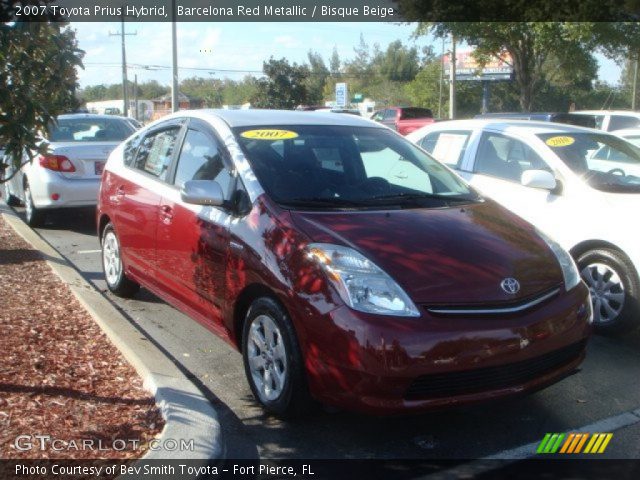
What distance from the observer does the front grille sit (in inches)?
144

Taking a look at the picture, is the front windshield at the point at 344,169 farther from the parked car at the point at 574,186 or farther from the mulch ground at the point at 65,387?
the mulch ground at the point at 65,387

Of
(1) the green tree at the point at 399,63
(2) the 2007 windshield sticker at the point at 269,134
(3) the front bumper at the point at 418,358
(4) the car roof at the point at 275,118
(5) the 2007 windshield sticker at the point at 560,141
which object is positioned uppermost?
(1) the green tree at the point at 399,63

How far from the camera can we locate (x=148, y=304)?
21.4 ft

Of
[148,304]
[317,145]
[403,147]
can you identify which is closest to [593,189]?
[403,147]

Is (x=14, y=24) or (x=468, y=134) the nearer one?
(x=14, y=24)

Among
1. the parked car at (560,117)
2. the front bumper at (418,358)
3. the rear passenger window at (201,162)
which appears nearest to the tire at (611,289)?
the front bumper at (418,358)

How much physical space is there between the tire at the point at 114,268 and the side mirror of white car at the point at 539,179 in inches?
137

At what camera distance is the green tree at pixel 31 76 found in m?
4.04

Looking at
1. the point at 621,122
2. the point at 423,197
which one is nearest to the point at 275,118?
the point at 423,197

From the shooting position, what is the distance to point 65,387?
421 centimetres

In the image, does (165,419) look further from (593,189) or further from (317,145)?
(593,189)

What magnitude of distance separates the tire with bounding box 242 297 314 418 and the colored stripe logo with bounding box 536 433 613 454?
4.21 ft

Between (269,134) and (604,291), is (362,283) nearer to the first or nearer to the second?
(269,134)

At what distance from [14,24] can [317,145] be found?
2.06m
